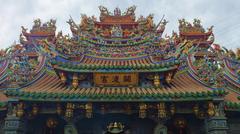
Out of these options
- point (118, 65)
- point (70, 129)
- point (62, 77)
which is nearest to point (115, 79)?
point (118, 65)

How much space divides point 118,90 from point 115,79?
0.63m

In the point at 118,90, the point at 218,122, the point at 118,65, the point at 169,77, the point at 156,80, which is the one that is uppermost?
the point at 118,65

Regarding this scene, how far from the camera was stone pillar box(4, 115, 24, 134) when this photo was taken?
737 centimetres

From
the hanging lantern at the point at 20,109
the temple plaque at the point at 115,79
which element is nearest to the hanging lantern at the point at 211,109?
the temple plaque at the point at 115,79

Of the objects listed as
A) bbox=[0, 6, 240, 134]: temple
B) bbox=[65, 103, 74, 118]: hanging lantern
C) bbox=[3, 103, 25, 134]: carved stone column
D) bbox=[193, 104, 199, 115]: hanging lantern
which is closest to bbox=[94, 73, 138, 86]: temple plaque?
bbox=[0, 6, 240, 134]: temple

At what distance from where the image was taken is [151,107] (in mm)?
7680

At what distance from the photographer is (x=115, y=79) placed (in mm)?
8945

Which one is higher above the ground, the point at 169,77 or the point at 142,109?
the point at 169,77

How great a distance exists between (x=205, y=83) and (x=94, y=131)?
473 cm

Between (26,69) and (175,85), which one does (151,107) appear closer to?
(175,85)

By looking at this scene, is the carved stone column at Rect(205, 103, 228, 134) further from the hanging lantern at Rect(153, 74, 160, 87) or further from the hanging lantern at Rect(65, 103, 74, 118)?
the hanging lantern at Rect(65, 103, 74, 118)

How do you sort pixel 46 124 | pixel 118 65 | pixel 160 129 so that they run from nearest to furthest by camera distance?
→ 1. pixel 160 129
2. pixel 46 124
3. pixel 118 65

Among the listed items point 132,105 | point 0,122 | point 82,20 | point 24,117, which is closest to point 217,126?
point 132,105

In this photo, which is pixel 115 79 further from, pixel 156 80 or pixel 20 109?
pixel 20 109
